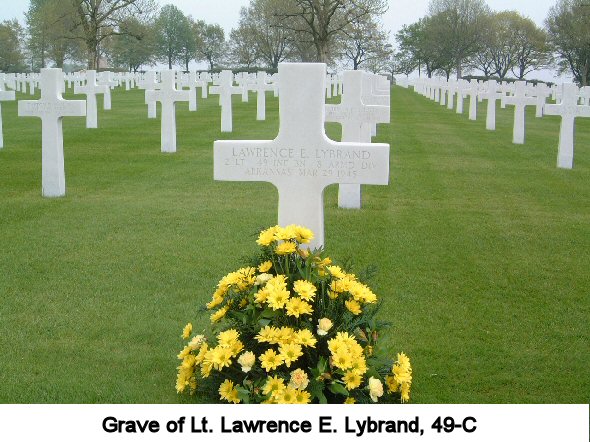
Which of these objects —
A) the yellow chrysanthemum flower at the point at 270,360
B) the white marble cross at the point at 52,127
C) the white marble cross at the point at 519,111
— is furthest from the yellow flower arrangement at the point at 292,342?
the white marble cross at the point at 519,111

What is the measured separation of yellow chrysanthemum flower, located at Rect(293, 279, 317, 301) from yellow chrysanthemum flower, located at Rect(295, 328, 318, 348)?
161mm

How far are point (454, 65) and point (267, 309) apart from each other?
84.4 meters

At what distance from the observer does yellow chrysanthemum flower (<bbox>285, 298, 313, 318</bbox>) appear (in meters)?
3.99

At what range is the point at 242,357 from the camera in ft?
13.0

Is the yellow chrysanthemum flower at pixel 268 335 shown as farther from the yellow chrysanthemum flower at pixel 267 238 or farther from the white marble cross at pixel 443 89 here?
the white marble cross at pixel 443 89

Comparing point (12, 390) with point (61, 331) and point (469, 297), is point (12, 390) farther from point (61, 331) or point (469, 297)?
point (469, 297)

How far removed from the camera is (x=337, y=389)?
3895 mm

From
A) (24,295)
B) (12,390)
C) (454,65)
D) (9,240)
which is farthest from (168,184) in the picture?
(454,65)

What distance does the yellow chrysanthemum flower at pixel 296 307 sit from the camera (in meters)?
3.99

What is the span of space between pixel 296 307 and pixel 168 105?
40.6ft

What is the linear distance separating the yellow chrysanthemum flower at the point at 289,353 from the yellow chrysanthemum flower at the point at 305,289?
0.24 m

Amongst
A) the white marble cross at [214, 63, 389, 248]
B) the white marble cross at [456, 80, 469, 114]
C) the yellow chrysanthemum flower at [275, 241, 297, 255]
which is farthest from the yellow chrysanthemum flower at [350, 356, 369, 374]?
the white marble cross at [456, 80, 469, 114]

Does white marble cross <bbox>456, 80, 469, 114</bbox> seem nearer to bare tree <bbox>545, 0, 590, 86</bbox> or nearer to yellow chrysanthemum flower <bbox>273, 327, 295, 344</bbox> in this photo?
bare tree <bbox>545, 0, 590, 86</bbox>

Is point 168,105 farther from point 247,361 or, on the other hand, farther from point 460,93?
point 460,93
